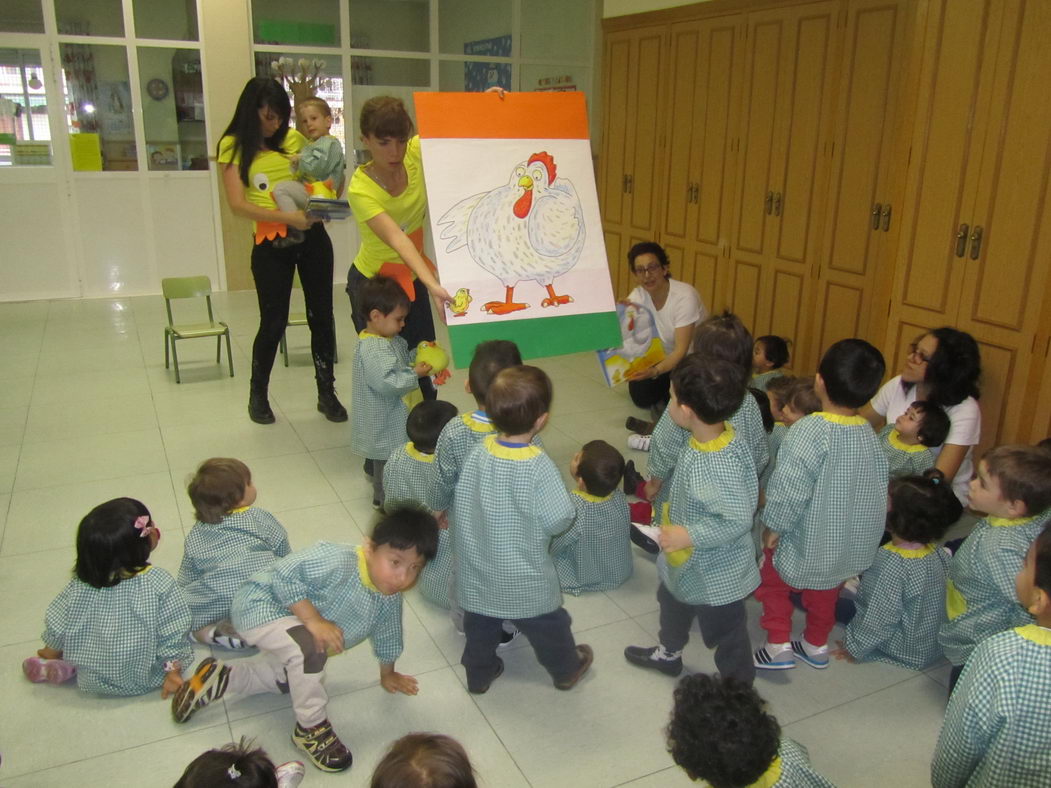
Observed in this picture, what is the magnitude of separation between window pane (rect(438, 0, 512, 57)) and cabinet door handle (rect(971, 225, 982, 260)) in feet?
18.3

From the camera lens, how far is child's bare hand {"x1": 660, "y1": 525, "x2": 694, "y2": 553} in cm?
207

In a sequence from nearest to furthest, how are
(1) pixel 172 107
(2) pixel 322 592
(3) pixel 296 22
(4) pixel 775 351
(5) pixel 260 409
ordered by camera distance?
(2) pixel 322 592 < (4) pixel 775 351 < (5) pixel 260 409 < (1) pixel 172 107 < (3) pixel 296 22

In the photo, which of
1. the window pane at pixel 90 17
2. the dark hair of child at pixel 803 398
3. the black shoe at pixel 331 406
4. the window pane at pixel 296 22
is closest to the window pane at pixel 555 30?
the window pane at pixel 296 22

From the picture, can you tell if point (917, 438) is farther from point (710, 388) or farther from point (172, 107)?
point (172, 107)

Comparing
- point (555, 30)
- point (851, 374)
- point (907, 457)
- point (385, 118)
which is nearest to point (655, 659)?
point (851, 374)

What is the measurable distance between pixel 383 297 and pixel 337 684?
1.52m

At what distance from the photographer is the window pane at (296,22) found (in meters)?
7.58

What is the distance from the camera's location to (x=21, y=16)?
21.9 ft

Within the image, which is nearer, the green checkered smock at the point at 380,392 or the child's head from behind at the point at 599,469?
the child's head from behind at the point at 599,469

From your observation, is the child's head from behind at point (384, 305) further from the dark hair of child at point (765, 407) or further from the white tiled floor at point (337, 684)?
the dark hair of child at point (765, 407)

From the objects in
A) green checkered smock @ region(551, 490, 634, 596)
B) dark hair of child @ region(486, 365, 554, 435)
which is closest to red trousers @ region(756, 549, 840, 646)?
green checkered smock @ region(551, 490, 634, 596)

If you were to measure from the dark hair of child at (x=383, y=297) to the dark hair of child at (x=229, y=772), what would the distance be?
219 cm

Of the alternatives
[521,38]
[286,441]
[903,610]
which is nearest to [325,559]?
[903,610]

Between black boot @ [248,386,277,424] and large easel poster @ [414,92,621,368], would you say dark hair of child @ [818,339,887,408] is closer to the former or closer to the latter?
large easel poster @ [414,92,621,368]
